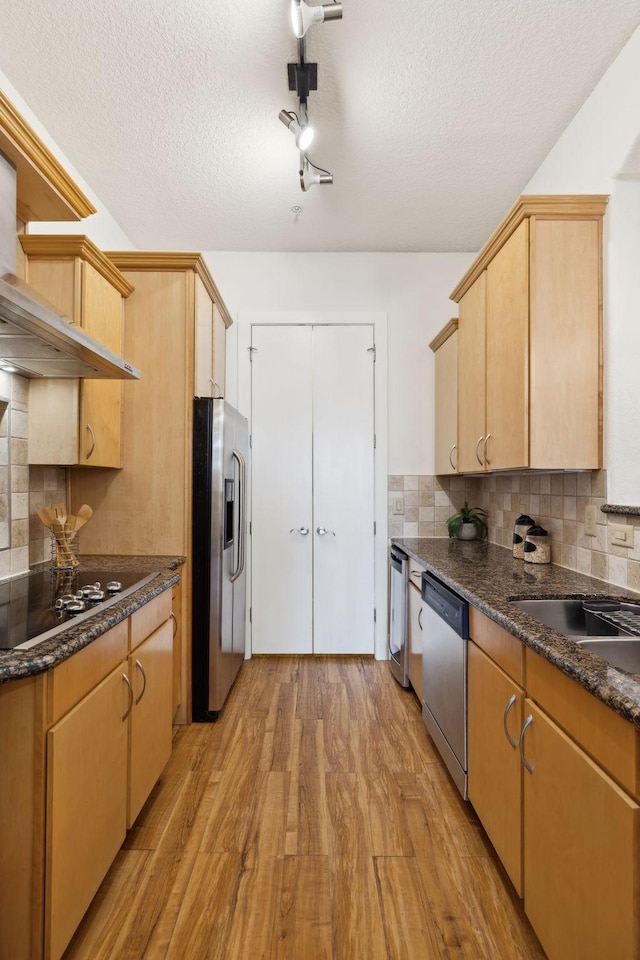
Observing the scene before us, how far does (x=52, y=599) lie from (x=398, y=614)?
2053 mm

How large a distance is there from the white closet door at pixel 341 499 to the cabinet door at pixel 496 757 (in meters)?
1.73

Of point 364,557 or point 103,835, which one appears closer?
point 103,835

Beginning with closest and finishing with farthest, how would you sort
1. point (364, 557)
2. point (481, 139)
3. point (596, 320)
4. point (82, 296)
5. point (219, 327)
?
point (596, 320) < point (82, 296) < point (481, 139) < point (219, 327) < point (364, 557)

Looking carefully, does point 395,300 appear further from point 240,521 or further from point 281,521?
point 240,521

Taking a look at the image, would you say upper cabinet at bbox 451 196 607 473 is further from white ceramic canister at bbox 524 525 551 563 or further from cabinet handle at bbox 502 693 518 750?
cabinet handle at bbox 502 693 518 750

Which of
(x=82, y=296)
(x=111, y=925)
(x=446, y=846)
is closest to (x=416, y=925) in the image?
(x=446, y=846)

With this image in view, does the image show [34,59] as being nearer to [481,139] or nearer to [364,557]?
[481,139]

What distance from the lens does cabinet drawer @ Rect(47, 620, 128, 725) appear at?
113cm

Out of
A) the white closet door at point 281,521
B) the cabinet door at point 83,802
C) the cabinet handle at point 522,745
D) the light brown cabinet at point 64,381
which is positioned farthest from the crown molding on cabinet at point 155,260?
the cabinet handle at point 522,745

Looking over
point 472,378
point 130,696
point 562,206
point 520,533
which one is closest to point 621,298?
point 562,206

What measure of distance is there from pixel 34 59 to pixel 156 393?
4.48 ft

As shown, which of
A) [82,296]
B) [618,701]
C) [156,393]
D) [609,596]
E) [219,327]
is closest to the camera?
[618,701]

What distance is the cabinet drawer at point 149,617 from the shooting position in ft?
5.42

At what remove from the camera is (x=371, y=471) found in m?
3.49
